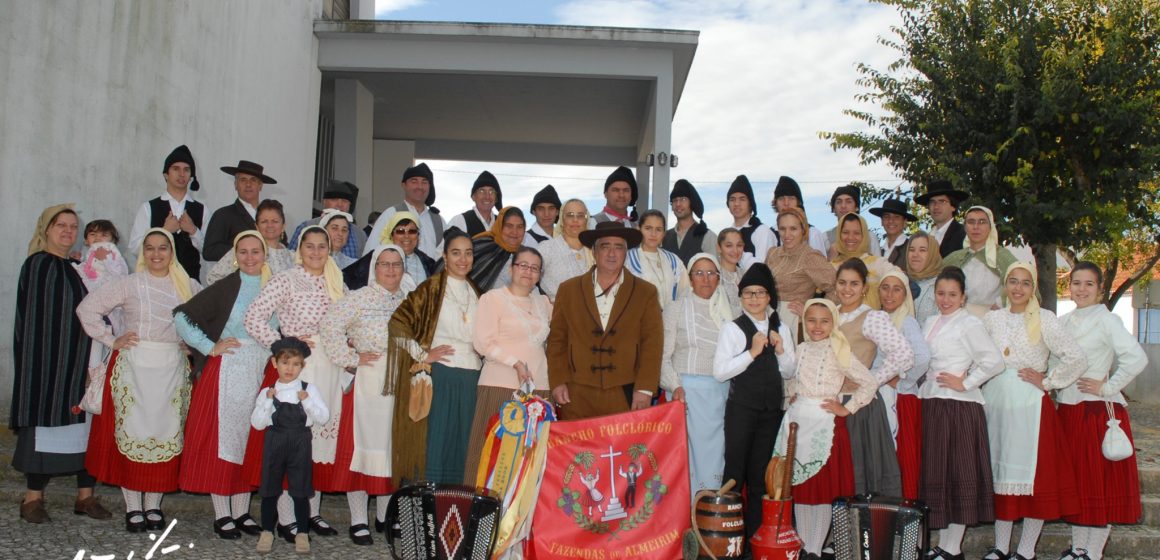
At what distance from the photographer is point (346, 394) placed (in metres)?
5.32

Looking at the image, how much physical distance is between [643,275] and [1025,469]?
95.8 inches

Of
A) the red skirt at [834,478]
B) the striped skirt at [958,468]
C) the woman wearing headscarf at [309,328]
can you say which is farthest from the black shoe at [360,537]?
the striped skirt at [958,468]

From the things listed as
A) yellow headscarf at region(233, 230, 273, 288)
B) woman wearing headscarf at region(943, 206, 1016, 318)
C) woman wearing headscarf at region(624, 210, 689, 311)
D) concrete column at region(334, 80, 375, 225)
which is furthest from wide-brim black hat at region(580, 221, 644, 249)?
concrete column at region(334, 80, 375, 225)

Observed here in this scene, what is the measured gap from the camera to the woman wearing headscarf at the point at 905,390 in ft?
16.8

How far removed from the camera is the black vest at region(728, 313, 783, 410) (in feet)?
16.3

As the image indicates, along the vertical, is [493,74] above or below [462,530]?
above

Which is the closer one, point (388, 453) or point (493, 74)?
point (388, 453)

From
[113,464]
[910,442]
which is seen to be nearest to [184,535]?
[113,464]

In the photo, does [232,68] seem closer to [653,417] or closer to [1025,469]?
[653,417]

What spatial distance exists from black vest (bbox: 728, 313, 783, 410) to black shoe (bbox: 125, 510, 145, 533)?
3438 mm

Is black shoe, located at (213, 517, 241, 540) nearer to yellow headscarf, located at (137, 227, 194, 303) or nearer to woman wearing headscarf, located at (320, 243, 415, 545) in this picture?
woman wearing headscarf, located at (320, 243, 415, 545)

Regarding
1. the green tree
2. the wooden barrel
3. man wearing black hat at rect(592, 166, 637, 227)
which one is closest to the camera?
the wooden barrel

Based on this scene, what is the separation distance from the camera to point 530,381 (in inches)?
198

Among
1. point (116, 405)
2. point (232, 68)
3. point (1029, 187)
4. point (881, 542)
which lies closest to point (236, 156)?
point (232, 68)
